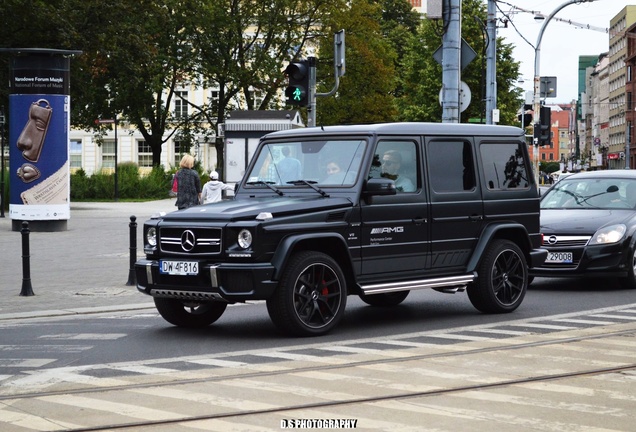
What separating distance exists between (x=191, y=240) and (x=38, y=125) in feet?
56.8

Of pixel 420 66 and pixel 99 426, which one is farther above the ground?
pixel 420 66

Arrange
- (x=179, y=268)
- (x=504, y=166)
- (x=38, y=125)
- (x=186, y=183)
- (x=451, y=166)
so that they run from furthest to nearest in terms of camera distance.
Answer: (x=38, y=125) → (x=186, y=183) → (x=504, y=166) → (x=451, y=166) → (x=179, y=268)

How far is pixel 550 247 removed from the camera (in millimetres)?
15922

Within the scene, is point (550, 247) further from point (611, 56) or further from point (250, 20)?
point (611, 56)

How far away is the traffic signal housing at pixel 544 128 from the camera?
97.2 ft

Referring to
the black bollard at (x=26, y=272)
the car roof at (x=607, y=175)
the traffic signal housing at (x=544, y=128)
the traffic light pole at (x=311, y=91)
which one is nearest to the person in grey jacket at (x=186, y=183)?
the traffic light pole at (x=311, y=91)

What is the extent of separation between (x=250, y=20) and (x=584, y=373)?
181 ft

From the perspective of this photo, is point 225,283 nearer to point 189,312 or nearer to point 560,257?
point 189,312

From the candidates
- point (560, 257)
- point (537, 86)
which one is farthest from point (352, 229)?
point (537, 86)

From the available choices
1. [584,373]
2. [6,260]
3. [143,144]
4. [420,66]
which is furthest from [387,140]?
[143,144]

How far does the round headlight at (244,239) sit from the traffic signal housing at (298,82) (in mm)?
7064

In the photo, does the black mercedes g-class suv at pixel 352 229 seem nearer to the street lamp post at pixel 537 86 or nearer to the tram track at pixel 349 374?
the tram track at pixel 349 374

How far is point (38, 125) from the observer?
2720 cm

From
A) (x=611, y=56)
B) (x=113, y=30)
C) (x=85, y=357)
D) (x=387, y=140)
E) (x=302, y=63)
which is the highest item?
(x=611, y=56)
